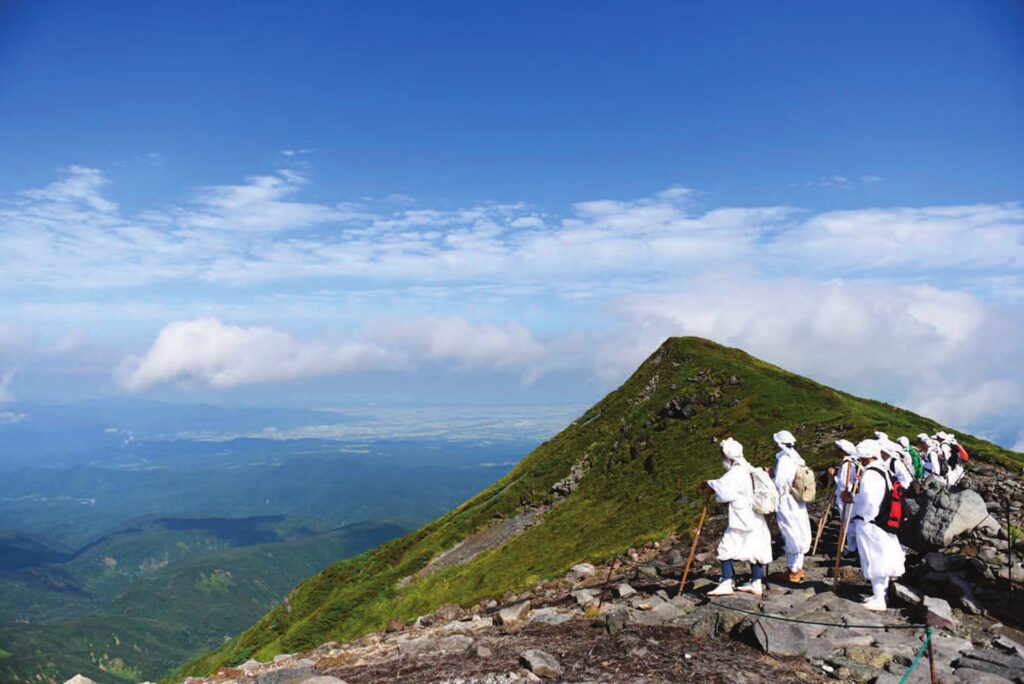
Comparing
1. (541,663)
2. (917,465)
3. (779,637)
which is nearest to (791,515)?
(779,637)

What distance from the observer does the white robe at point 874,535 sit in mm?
14055

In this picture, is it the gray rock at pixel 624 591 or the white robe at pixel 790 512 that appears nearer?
the white robe at pixel 790 512

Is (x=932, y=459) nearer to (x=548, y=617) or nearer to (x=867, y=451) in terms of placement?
(x=867, y=451)

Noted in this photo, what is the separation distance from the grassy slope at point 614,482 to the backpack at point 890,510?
1400 centimetres

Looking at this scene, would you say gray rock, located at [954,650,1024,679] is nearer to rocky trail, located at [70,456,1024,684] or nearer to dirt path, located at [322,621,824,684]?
rocky trail, located at [70,456,1024,684]

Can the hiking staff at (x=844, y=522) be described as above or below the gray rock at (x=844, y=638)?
above

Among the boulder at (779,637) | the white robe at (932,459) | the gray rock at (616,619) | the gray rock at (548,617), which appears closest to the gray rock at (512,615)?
the gray rock at (548,617)

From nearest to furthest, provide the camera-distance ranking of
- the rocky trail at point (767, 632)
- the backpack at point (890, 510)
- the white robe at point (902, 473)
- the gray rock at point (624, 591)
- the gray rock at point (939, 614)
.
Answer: the rocky trail at point (767, 632) → the gray rock at point (939, 614) → the backpack at point (890, 510) → the gray rock at point (624, 591) → the white robe at point (902, 473)

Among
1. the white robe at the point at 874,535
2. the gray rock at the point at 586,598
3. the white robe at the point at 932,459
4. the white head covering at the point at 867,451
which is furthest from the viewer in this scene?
the white robe at the point at 932,459

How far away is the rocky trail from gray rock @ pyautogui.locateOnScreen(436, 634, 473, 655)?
0.17 ft

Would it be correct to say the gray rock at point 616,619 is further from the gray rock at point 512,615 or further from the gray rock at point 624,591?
the gray rock at point 512,615

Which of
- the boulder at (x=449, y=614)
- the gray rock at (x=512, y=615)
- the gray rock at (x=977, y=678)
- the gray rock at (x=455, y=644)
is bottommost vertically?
the boulder at (x=449, y=614)

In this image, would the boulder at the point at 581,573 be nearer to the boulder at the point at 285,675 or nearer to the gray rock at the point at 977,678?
the boulder at the point at 285,675

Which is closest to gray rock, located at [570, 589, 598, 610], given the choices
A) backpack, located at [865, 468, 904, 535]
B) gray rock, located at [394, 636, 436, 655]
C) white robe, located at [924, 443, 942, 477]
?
gray rock, located at [394, 636, 436, 655]
